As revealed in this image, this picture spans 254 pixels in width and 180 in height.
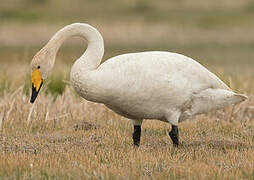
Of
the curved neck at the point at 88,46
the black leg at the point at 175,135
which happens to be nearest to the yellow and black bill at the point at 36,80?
the curved neck at the point at 88,46

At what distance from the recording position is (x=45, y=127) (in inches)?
311

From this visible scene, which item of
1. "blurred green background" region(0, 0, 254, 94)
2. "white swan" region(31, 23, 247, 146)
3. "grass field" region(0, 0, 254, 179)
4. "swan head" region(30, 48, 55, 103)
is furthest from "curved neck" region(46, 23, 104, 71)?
"blurred green background" region(0, 0, 254, 94)

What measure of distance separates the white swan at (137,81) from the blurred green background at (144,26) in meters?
12.2

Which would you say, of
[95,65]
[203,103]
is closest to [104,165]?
[95,65]

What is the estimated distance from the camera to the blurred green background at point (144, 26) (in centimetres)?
2594

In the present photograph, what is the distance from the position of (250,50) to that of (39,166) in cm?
2274

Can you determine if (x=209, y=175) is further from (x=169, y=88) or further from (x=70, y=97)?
(x=70, y=97)

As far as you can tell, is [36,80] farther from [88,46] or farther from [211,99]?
[211,99]

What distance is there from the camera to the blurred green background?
1021 inches

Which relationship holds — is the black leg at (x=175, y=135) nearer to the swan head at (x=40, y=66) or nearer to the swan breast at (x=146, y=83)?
the swan breast at (x=146, y=83)

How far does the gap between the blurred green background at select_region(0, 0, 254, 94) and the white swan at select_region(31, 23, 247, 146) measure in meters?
12.2

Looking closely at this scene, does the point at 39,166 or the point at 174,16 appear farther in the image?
the point at 174,16

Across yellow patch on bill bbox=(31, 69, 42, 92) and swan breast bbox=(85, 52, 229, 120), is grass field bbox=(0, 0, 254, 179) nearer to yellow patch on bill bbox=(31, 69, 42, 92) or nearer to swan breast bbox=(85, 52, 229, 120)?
swan breast bbox=(85, 52, 229, 120)

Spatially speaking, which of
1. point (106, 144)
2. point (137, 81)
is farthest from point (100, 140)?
point (137, 81)
